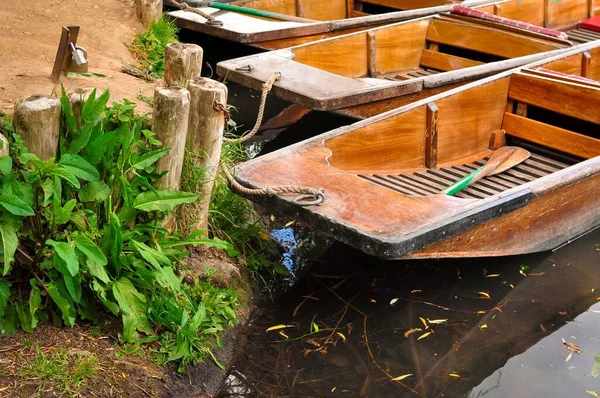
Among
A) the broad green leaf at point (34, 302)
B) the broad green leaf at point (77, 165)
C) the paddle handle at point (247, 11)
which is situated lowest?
the broad green leaf at point (34, 302)

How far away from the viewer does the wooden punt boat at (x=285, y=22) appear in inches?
278

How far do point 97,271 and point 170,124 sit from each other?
77 cm

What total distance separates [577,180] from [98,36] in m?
3.99

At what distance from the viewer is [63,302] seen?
12.0 feet

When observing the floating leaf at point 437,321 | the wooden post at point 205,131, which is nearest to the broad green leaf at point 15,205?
the wooden post at point 205,131

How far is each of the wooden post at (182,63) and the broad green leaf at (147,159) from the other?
29.8 inches

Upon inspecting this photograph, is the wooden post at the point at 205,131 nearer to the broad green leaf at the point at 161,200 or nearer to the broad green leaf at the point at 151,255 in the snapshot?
the broad green leaf at the point at 161,200

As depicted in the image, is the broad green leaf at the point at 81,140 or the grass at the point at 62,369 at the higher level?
the broad green leaf at the point at 81,140

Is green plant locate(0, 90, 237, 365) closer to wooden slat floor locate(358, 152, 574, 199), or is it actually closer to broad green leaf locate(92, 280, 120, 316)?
broad green leaf locate(92, 280, 120, 316)

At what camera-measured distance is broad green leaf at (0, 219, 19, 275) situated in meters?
3.42

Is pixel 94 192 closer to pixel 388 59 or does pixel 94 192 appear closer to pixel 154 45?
pixel 154 45

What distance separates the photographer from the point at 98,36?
7027mm

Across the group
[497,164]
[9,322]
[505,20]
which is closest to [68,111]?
[9,322]

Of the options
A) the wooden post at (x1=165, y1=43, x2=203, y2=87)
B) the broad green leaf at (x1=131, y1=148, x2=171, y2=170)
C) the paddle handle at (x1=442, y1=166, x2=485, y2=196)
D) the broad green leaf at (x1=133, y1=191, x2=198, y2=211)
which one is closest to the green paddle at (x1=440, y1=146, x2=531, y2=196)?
the paddle handle at (x1=442, y1=166, x2=485, y2=196)
